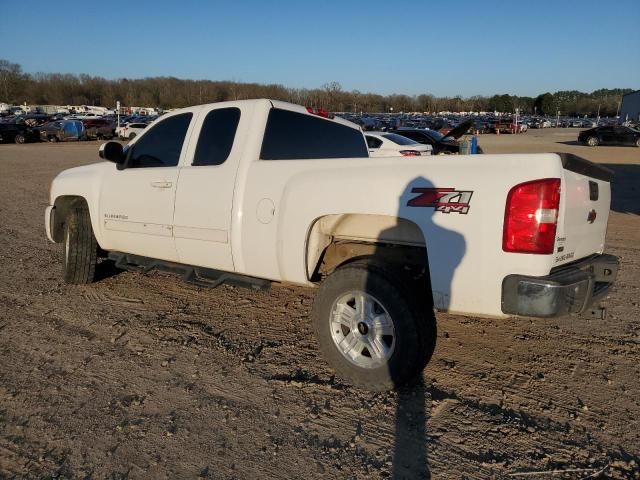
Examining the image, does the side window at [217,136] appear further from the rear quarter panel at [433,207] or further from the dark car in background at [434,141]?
the dark car in background at [434,141]

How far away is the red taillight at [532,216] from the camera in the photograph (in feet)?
9.30

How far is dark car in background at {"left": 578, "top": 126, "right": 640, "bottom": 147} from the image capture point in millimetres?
36312

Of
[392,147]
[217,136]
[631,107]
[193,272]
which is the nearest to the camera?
[217,136]

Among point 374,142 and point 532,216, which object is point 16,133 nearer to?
point 374,142

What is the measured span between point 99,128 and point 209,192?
45.6m

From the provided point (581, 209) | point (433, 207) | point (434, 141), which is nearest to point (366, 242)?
point (433, 207)

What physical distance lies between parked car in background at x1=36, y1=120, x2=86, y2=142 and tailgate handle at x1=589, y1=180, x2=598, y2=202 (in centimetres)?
4424

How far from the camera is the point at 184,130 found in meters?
4.78

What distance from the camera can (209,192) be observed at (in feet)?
13.9

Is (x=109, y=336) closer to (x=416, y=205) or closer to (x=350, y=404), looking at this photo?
(x=350, y=404)

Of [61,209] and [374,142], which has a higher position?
[374,142]

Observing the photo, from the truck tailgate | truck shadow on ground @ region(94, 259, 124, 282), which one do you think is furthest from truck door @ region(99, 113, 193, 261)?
the truck tailgate

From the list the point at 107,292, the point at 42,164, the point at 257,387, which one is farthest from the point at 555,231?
the point at 42,164

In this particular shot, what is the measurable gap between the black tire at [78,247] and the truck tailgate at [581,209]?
476cm
